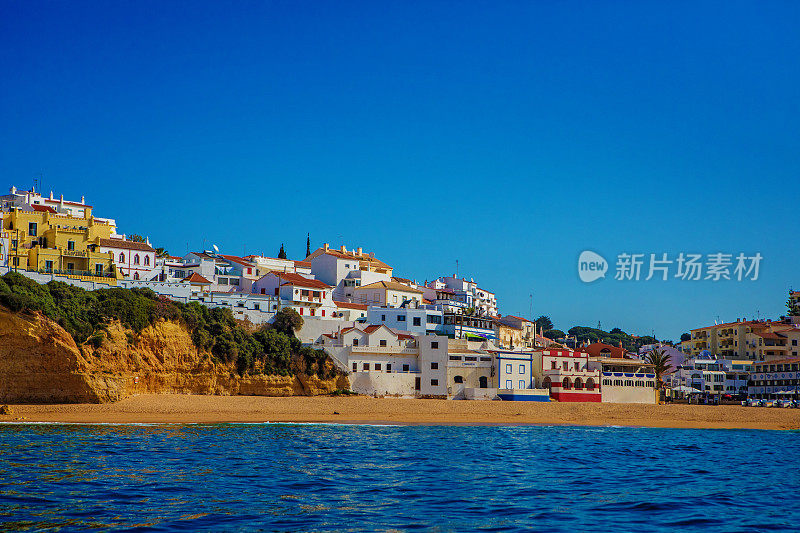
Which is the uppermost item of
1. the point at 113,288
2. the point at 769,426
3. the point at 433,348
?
the point at 113,288

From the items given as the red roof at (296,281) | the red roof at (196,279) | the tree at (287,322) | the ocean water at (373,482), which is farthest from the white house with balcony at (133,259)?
the ocean water at (373,482)

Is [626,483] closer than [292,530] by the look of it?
No

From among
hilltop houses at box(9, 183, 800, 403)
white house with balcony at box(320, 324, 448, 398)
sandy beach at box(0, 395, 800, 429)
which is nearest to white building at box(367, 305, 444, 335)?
hilltop houses at box(9, 183, 800, 403)

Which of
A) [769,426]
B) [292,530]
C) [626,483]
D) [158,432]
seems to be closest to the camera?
[292,530]

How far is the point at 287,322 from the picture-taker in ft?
214

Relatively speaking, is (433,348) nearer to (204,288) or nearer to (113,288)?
(204,288)

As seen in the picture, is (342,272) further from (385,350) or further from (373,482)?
(373,482)

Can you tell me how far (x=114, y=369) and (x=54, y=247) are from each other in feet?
57.6

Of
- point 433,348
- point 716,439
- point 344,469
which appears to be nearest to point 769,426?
point 716,439

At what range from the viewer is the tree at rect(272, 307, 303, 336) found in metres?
65.0

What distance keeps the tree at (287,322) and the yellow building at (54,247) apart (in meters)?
13.5

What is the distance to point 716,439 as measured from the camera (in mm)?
45750

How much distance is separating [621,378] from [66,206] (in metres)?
57.2

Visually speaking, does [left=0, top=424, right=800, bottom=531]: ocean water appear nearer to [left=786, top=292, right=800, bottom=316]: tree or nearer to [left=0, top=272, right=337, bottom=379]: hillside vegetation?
[left=0, top=272, right=337, bottom=379]: hillside vegetation
